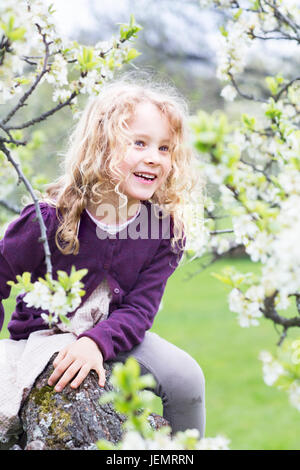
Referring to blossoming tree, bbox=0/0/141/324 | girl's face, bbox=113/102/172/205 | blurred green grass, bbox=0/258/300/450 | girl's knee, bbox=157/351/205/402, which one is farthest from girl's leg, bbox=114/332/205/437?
blurred green grass, bbox=0/258/300/450

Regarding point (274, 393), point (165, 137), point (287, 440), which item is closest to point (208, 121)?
point (165, 137)

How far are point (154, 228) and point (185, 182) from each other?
0.83 feet

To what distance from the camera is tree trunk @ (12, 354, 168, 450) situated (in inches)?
54.6

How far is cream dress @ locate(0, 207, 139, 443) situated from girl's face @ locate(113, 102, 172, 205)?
0.50ft

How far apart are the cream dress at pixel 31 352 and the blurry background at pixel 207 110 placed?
3.71m

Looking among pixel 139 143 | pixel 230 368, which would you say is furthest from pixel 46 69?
pixel 230 368

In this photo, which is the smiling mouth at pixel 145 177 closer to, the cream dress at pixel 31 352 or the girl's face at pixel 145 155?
the girl's face at pixel 145 155

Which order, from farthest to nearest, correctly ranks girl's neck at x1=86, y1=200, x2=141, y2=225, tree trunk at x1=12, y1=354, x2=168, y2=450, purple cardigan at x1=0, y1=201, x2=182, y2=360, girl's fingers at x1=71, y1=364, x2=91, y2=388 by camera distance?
1. girl's neck at x1=86, y1=200, x2=141, y2=225
2. purple cardigan at x1=0, y1=201, x2=182, y2=360
3. girl's fingers at x1=71, y1=364, x2=91, y2=388
4. tree trunk at x1=12, y1=354, x2=168, y2=450

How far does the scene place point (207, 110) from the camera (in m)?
7.96

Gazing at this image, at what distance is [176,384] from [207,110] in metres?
6.61

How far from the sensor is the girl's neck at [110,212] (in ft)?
6.45

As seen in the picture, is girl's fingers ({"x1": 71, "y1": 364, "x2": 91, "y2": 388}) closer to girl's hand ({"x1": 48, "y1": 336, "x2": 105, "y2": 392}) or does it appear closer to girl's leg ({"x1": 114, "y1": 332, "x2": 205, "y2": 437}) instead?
girl's hand ({"x1": 48, "y1": 336, "x2": 105, "y2": 392})

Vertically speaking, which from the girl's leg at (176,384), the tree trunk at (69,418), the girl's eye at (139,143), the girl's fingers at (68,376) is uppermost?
the girl's eye at (139,143)

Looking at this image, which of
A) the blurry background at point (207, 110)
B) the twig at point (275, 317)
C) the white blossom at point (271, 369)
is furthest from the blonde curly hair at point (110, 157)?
the blurry background at point (207, 110)
